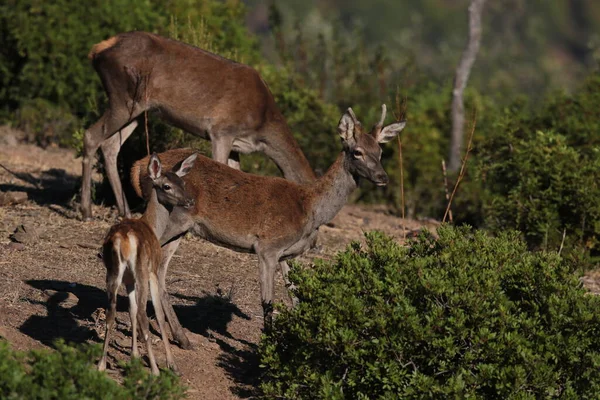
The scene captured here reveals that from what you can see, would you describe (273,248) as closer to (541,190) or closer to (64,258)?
(64,258)

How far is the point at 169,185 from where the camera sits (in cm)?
883

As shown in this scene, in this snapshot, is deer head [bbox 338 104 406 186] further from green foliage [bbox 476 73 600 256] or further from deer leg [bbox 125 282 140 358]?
green foliage [bbox 476 73 600 256]

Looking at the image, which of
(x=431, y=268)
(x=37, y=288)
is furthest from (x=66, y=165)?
(x=431, y=268)

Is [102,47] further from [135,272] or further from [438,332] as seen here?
[438,332]

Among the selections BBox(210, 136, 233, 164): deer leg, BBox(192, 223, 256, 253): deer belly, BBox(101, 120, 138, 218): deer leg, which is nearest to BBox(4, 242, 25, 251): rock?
BBox(101, 120, 138, 218): deer leg

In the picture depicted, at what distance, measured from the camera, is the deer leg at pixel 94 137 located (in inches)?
490

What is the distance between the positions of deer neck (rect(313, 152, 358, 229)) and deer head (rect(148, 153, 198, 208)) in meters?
1.17

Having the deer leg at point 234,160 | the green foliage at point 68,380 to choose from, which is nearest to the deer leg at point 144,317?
the green foliage at point 68,380

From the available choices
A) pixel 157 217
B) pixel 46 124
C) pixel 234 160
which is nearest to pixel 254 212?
pixel 157 217

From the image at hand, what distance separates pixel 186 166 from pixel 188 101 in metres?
3.31

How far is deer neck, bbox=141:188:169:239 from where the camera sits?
29.5ft

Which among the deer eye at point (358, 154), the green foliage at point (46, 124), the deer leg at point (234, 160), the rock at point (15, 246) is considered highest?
the deer eye at point (358, 154)

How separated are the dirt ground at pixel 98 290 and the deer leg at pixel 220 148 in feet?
3.02

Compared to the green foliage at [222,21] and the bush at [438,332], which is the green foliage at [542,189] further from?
the green foliage at [222,21]
